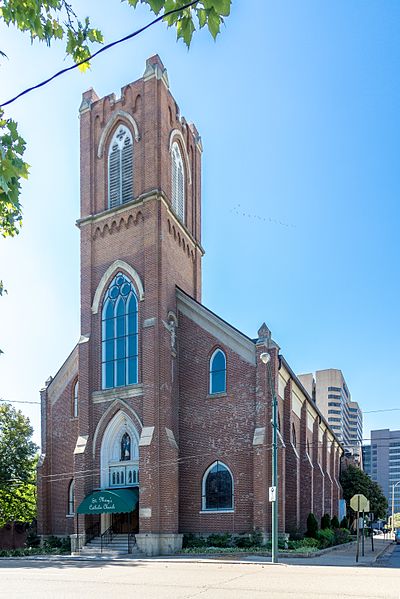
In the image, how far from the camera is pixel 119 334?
3044cm

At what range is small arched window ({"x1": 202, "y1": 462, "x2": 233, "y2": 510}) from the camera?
89.8 ft

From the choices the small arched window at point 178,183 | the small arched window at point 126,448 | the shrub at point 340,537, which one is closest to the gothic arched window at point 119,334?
the small arched window at point 126,448

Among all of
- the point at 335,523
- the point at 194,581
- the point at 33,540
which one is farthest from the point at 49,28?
the point at 335,523

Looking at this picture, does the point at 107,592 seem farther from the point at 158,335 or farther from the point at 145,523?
the point at 158,335

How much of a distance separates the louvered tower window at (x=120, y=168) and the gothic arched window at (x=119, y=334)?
425 cm

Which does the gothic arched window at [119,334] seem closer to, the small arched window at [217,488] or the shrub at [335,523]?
the small arched window at [217,488]

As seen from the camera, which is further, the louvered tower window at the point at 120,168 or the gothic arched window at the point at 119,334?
the louvered tower window at the point at 120,168

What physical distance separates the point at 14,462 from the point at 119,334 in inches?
534

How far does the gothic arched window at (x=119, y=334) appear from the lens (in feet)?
97.4

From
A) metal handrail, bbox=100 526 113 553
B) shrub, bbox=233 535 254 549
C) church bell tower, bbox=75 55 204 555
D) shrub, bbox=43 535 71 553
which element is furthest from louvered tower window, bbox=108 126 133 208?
shrub, bbox=233 535 254 549

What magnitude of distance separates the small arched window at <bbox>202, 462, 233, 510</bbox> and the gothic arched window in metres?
5.52

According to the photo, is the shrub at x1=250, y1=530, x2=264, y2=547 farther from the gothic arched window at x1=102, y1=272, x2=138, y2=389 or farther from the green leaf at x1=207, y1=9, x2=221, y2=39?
the green leaf at x1=207, y1=9, x2=221, y2=39

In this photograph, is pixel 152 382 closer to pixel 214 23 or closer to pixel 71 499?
pixel 71 499

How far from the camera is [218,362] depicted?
1143 inches
